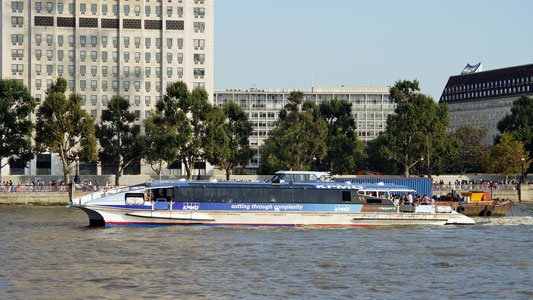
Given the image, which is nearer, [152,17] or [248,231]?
[248,231]

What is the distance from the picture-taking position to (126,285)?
1300 inches

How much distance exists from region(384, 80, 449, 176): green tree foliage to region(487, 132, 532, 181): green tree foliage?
12.7 meters

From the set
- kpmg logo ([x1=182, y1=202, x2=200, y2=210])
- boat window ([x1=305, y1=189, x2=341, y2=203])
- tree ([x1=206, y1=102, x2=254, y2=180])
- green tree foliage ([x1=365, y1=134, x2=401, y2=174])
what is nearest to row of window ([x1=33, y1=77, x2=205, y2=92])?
tree ([x1=206, y1=102, x2=254, y2=180])

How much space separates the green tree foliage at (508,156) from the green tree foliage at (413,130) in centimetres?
1269

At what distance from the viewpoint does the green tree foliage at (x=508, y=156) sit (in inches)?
4624

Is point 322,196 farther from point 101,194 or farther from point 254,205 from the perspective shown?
point 101,194

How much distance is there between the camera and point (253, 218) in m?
56.3

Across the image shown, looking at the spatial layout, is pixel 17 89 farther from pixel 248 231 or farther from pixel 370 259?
pixel 370 259

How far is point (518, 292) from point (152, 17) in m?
114

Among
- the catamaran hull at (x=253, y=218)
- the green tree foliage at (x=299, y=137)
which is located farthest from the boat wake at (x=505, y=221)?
the green tree foliage at (x=299, y=137)

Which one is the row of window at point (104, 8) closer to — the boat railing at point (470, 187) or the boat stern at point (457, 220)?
the boat railing at point (470, 187)

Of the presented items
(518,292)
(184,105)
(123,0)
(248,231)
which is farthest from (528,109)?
(518,292)

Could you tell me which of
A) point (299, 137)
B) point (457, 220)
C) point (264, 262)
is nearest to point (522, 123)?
point (299, 137)

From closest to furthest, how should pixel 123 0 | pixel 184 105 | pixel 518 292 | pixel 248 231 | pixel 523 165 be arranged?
1. pixel 518 292
2. pixel 248 231
3. pixel 184 105
4. pixel 523 165
5. pixel 123 0
